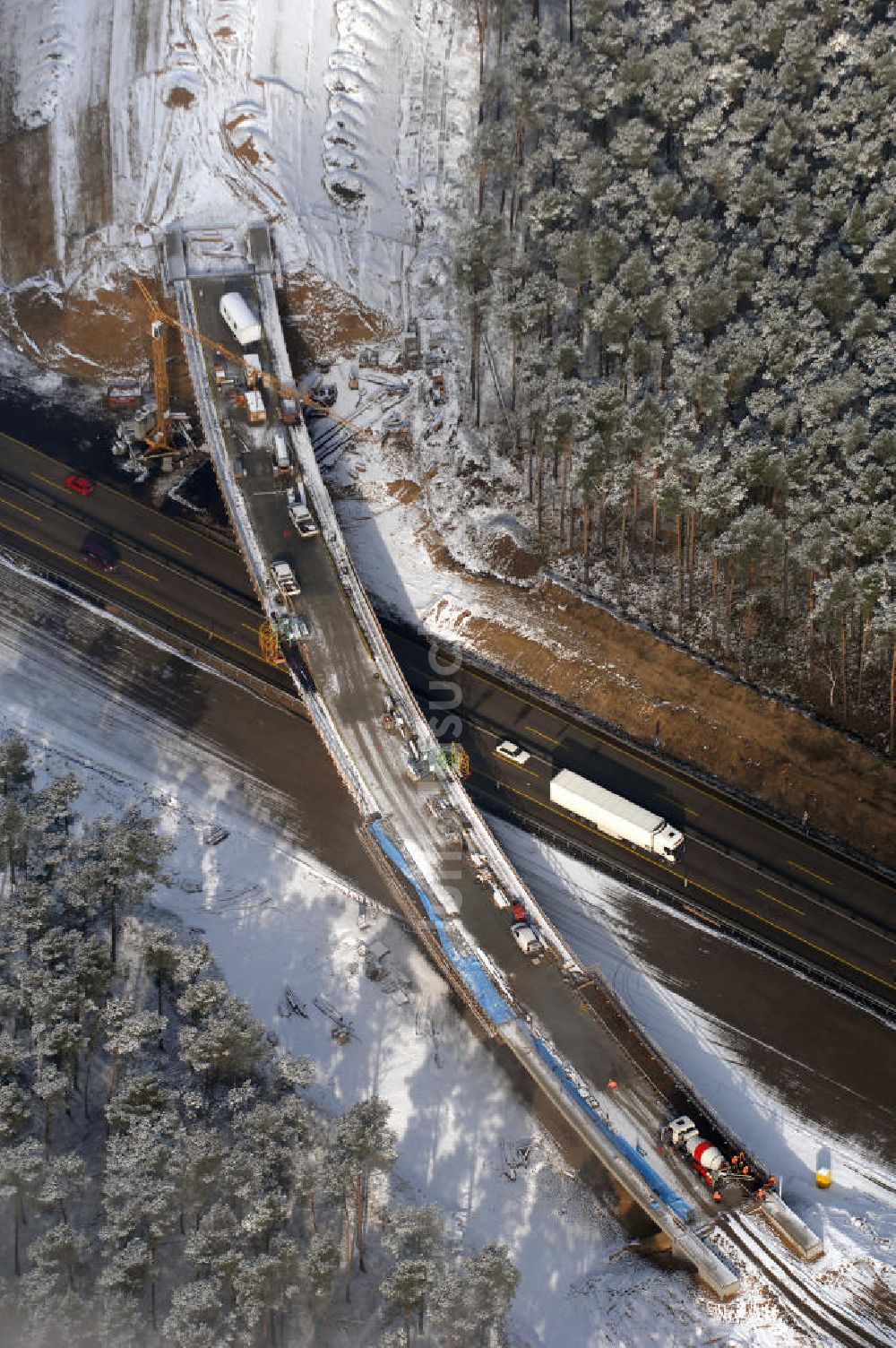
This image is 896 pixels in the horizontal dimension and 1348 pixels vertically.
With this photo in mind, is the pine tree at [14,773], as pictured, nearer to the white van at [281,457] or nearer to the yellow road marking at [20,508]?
the yellow road marking at [20,508]

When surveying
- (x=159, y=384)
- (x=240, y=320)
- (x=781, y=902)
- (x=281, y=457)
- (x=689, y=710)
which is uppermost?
(x=240, y=320)

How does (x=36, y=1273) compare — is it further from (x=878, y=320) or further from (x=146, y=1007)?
(x=878, y=320)

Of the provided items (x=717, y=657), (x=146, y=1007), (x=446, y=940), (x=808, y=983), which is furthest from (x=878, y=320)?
(x=146, y=1007)

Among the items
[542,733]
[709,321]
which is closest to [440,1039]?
[542,733]

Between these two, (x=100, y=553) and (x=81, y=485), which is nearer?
(x=100, y=553)

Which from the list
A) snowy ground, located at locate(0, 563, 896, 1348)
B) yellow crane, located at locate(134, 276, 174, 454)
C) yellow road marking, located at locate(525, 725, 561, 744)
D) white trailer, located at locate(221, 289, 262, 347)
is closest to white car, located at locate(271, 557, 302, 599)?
snowy ground, located at locate(0, 563, 896, 1348)

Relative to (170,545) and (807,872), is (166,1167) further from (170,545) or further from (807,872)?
(170,545)

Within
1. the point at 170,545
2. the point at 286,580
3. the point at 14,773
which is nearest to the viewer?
the point at 14,773
